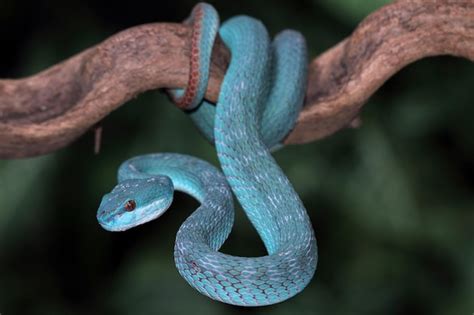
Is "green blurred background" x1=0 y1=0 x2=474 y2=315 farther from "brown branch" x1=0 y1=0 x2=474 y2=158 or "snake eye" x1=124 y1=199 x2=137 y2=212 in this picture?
"snake eye" x1=124 y1=199 x2=137 y2=212

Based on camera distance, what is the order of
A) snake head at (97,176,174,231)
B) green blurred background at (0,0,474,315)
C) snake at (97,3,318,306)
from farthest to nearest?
green blurred background at (0,0,474,315) < snake head at (97,176,174,231) < snake at (97,3,318,306)

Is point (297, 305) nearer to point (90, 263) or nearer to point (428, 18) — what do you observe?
point (90, 263)

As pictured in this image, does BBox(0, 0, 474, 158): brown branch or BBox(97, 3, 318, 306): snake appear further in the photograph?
BBox(0, 0, 474, 158): brown branch

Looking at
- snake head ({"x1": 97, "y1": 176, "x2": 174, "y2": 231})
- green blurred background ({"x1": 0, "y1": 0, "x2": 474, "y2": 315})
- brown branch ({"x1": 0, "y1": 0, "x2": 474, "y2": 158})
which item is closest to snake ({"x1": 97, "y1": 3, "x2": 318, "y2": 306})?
snake head ({"x1": 97, "y1": 176, "x2": 174, "y2": 231})

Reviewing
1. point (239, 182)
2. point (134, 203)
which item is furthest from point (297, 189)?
point (134, 203)

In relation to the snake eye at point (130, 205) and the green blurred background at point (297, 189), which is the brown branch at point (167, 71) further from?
the green blurred background at point (297, 189)

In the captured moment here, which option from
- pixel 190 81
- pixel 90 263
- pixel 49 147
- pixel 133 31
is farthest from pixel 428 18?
pixel 90 263

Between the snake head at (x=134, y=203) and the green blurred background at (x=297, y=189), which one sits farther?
the green blurred background at (x=297, y=189)

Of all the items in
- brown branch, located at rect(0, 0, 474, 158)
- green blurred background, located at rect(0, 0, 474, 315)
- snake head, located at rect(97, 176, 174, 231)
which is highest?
brown branch, located at rect(0, 0, 474, 158)

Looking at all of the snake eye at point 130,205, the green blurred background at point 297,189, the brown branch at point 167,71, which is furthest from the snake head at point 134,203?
the green blurred background at point 297,189
